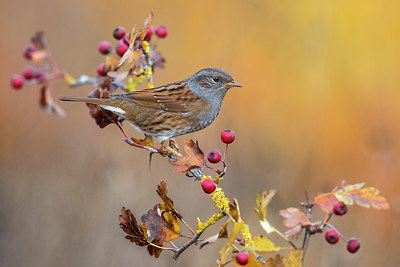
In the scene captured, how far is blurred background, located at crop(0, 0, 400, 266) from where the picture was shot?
3652 mm

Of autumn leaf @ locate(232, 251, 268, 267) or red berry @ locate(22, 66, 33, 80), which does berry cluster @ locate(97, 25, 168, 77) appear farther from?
autumn leaf @ locate(232, 251, 268, 267)

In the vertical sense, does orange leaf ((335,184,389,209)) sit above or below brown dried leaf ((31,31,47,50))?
below

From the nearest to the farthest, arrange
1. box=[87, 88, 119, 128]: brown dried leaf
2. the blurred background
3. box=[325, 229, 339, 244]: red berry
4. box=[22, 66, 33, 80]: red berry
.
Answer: box=[325, 229, 339, 244]: red berry, box=[87, 88, 119, 128]: brown dried leaf, box=[22, 66, 33, 80]: red berry, the blurred background

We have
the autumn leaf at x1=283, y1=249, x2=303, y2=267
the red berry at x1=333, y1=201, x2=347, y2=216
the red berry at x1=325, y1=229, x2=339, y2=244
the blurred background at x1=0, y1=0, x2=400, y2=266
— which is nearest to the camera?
the autumn leaf at x1=283, y1=249, x2=303, y2=267

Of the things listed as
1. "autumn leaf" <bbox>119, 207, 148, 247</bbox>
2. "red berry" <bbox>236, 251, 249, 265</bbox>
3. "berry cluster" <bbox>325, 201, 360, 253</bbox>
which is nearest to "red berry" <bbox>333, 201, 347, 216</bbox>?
"berry cluster" <bbox>325, 201, 360, 253</bbox>

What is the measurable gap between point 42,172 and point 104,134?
55cm

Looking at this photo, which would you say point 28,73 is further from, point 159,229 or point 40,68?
point 159,229

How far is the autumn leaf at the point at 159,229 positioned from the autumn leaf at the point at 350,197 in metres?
0.45

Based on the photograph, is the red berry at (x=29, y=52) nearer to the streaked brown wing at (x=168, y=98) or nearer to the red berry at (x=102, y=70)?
the red berry at (x=102, y=70)

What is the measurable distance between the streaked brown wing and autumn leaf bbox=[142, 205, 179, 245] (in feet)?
3.96

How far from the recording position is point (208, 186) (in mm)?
1471

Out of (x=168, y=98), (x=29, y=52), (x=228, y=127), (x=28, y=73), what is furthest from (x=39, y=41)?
(x=228, y=127)

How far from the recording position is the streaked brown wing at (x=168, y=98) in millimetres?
2656

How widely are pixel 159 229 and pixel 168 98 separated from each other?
1.38 m
